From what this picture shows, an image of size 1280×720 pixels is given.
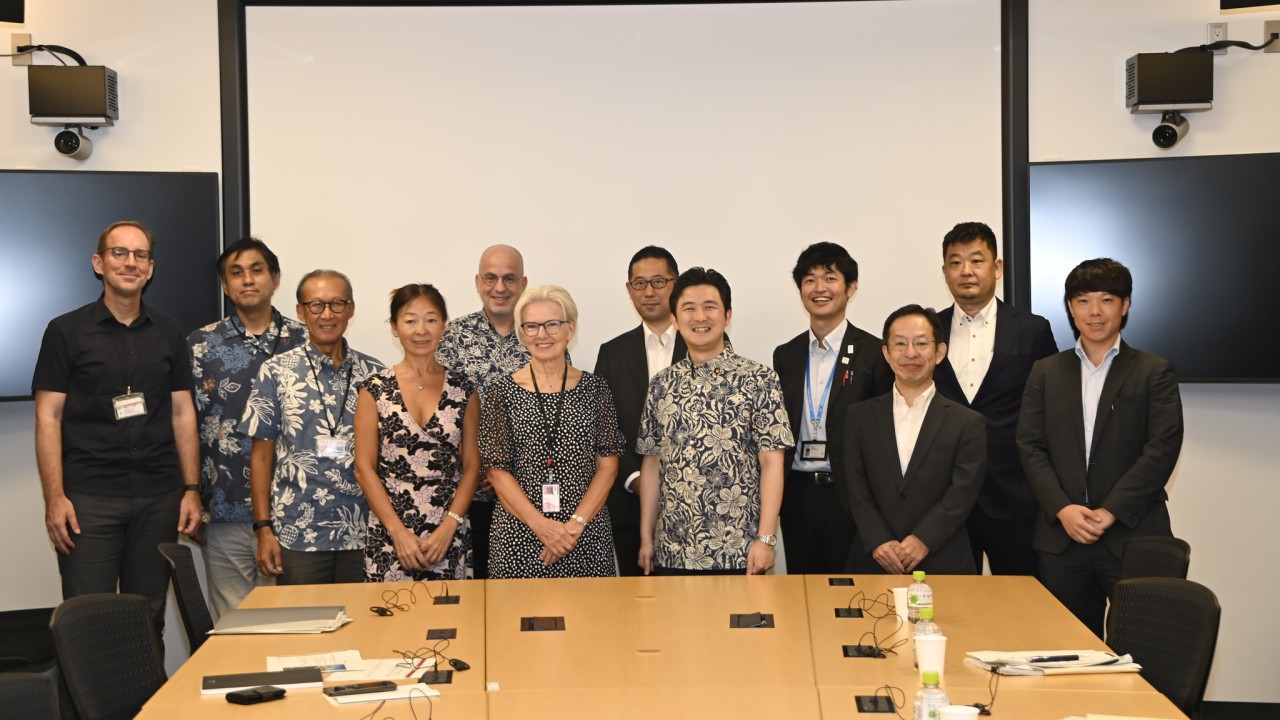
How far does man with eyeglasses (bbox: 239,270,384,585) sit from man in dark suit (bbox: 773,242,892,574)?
174cm

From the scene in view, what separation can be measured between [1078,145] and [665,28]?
6.97ft

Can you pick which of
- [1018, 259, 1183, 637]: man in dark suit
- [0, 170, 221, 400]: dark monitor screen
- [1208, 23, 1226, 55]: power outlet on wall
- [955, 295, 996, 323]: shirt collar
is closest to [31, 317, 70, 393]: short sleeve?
[0, 170, 221, 400]: dark monitor screen

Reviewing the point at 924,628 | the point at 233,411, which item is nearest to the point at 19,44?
the point at 233,411

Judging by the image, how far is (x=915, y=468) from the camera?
13.5 ft

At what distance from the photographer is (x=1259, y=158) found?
534cm

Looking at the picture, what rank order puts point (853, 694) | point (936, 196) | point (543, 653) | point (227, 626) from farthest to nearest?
point (936, 196) < point (227, 626) < point (543, 653) < point (853, 694)

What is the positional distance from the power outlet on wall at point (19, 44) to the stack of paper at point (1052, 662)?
513 cm

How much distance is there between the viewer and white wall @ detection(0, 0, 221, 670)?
5.59m

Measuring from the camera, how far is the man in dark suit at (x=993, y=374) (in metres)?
4.71

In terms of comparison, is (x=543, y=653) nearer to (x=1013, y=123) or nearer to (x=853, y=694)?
(x=853, y=694)

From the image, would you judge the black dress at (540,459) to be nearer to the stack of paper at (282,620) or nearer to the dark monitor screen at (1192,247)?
the stack of paper at (282,620)

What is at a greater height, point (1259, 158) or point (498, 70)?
point (498, 70)

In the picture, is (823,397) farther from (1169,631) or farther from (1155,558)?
(1169,631)

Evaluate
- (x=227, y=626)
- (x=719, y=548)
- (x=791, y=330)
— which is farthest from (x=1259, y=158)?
(x=227, y=626)
